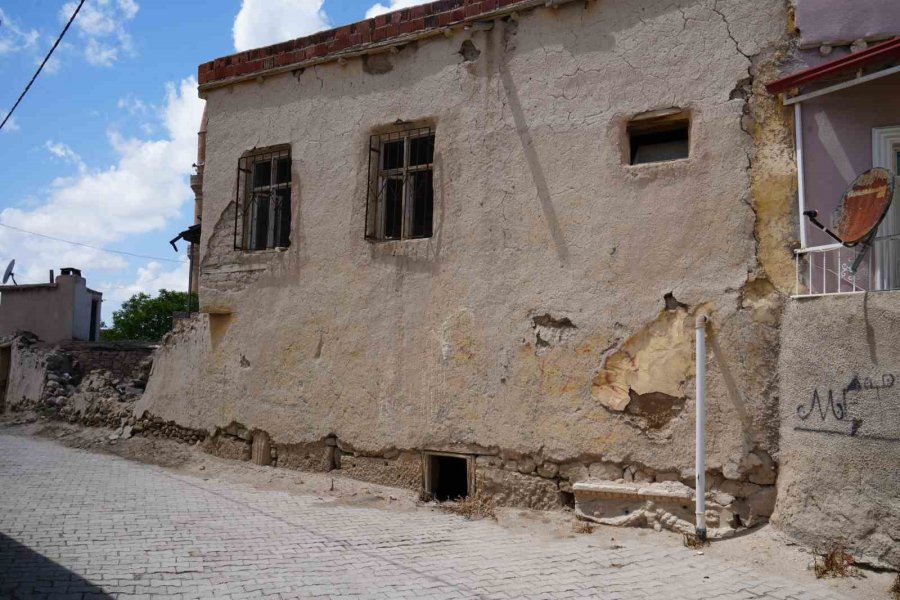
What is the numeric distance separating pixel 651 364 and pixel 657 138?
224 centimetres

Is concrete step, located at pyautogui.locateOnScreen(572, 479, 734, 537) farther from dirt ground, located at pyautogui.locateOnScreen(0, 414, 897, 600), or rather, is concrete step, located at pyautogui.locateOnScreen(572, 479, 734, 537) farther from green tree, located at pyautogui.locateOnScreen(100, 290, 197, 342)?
green tree, located at pyautogui.locateOnScreen(100, 290, 197, 342)

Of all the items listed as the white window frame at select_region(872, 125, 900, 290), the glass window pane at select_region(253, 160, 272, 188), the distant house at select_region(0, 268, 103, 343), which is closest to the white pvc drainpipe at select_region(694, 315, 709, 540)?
the white window frame at select_region(872, 125, 900, 290)

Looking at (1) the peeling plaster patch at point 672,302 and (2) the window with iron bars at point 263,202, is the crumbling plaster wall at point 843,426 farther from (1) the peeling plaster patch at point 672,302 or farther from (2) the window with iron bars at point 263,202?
(2) the window with iron bars at point 263,202

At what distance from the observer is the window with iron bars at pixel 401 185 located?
8.33 m

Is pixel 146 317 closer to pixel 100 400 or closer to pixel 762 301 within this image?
pixel 100 400

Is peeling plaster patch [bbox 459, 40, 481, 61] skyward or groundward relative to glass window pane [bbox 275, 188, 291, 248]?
skyward

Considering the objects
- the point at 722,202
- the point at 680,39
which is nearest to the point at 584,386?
the point at 722,202

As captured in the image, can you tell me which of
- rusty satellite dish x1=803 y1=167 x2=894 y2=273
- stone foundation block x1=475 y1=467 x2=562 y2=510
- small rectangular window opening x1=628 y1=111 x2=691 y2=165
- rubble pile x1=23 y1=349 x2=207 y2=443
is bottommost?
stone foundation block x1=475 y1=467 x2=562 y2=510

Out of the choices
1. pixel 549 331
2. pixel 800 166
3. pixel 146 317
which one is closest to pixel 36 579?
pixel 549 331

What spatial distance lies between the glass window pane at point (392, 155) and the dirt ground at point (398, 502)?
3.65 m

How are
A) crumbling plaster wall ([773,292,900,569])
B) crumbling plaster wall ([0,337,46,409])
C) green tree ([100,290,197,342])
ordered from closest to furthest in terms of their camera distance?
1. crumbling plaster wall ([773,292,900,569])
2. crumbling plaster wall ([0,337,46,409])
3. green tree ([100,290,197,342])

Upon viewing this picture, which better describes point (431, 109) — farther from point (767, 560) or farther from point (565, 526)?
point (767, 560)

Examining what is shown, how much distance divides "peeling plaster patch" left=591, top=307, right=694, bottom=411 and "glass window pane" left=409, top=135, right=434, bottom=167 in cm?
319

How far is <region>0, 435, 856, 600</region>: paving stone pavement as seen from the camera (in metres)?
4.80
